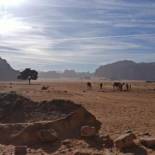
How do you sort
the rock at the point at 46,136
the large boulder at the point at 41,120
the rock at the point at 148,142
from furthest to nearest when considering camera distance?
the large boulder at the point at 41,120, the rock at the point at 46,136, the rock at the point at 148,142

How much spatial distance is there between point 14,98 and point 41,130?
3.17m

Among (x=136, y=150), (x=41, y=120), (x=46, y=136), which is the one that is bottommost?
(x=136, y=150)

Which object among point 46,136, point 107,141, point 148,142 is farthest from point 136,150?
point 46,136

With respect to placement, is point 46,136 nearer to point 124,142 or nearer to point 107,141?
point 107,141

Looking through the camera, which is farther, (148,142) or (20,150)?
(148,142)

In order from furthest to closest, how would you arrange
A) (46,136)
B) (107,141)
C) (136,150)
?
(46,136)
(107,141)
(136,150)

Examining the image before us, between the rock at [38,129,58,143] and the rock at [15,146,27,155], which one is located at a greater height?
the rock at [38,129,58,143]

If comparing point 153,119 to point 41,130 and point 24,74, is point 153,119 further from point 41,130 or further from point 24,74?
point 24,74

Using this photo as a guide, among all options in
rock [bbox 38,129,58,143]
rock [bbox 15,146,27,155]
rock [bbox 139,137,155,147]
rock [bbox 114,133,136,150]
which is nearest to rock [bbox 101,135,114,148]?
rock [bbox 114,133,136,150]

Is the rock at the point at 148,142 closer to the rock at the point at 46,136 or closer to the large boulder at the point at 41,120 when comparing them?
the large boulder at the point at 41,120

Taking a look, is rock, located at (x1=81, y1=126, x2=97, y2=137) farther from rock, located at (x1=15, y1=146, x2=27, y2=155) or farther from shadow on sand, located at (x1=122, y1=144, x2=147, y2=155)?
rock, located at (x1=15, y1=146, x2=27, y2=155)

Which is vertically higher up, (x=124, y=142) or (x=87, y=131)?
(x=87, y=131)

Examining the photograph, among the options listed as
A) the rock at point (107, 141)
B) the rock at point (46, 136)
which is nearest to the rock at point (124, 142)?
the rock at point (107, 141)

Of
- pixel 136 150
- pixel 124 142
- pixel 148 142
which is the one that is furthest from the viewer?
pixel 148 142
